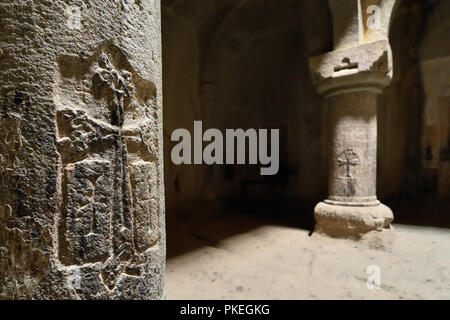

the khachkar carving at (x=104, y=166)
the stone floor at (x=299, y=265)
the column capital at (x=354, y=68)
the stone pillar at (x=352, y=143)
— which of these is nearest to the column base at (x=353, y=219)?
the stone pillar at (x=352, y=143)

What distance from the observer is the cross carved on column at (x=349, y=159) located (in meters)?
2.98

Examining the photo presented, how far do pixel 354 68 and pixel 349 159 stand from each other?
0.99m

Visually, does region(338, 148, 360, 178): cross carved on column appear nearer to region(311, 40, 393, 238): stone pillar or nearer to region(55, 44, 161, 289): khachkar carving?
region(311, 40, 393, 238): stone pillar

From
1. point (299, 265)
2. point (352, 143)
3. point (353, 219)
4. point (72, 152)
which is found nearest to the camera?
point (72, 152)

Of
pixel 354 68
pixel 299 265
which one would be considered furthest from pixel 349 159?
pixel 299 265

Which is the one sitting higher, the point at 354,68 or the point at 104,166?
the point at 354,68

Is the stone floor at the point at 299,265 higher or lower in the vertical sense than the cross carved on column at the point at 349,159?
lower

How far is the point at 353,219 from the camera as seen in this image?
2.85 metres

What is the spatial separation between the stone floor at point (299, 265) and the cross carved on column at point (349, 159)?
846 millimetres

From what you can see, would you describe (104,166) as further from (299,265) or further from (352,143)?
(352,143)

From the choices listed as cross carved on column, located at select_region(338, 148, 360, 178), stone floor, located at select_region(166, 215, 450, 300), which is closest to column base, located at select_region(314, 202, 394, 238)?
stone floor, located at select_region(166, 215, 450, 300)

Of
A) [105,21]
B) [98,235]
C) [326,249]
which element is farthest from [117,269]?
[326,249]

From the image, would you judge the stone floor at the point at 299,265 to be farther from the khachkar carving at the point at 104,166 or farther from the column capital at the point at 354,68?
the column capital at the point at 354,68

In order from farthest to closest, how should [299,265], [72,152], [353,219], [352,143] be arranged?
[352,143]
[353,219]
[299,265]
[72,152]
